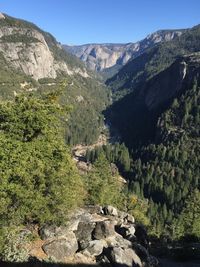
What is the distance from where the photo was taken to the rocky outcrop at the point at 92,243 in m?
44.1

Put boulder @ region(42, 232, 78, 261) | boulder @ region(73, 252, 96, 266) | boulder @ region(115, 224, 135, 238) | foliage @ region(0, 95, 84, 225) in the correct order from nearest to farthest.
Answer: foliage @ region(0, 95, 84, 225) → boulder @ region(42, 232, 78, 261) → boulder @ region(73, 252, 96, 266) → boulder @ region(115, 224, 135, 238)

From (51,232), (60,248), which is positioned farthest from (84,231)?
(60,248)

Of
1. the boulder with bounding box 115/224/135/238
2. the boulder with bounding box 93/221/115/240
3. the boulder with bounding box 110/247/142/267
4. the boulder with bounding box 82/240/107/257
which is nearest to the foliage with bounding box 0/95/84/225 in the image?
the boulder with bounding box 93/221/115/240

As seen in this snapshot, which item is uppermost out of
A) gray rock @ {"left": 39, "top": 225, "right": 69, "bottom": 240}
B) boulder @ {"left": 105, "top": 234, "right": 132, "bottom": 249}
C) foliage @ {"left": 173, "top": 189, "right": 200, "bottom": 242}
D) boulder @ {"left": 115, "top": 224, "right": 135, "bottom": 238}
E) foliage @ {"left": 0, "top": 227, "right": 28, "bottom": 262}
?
foliage @ {"left": 0, "top": 227, "right": 28, "bottom": 262}

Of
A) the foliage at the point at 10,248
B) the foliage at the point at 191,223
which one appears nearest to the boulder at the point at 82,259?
the foliage at the point at 10,248

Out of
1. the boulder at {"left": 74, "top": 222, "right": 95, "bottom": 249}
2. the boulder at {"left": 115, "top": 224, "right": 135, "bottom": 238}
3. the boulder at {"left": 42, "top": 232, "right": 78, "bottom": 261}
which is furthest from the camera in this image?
the boulder at {"left": 115, "top": 224, "right": 135, "bottom": 238}

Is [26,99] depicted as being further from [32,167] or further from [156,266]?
[156,266]

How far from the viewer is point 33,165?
4225cm

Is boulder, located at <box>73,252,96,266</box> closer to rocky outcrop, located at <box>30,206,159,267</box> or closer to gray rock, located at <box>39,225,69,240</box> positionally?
rocky outcrop, located at <box>30,206,159,267</box>

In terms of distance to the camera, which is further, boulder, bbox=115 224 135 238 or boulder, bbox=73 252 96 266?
boulder, bbox=115 224 135 238

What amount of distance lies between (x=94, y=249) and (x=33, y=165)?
1167cm

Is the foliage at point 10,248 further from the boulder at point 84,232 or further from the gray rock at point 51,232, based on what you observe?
the boulder at point 84,232

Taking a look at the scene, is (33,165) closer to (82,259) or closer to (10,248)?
(10,248)

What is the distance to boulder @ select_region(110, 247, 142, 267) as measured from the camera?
4553 cm
